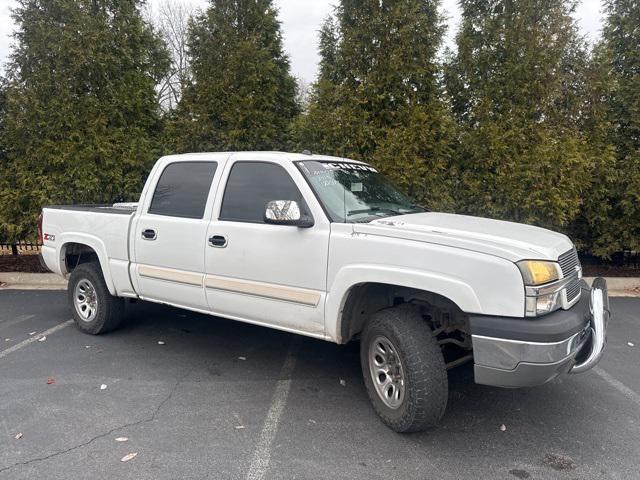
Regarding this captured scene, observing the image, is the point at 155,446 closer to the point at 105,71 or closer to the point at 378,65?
the point at 378,65

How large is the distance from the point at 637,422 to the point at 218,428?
3.14m

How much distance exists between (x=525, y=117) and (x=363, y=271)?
5.62 meters

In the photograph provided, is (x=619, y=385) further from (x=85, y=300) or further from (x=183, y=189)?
(x=85, y=300)

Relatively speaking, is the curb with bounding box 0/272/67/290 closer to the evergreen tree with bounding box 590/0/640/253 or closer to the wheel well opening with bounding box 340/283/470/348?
the wheel well opening with bounding box 340/283/470/348

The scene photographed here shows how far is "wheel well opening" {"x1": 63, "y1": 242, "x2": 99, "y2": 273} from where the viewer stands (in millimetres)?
5407

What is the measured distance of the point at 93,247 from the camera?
4965 mm

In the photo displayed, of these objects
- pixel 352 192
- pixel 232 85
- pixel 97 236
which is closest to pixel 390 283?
pixel 352 192

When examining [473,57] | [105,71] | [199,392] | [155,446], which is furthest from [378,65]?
[155,446]

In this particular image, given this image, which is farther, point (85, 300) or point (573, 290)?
point (85, 300)

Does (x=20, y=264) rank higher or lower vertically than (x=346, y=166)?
lower

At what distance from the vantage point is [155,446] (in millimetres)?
2996

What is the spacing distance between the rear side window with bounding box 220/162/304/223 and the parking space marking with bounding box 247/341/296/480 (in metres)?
1.49

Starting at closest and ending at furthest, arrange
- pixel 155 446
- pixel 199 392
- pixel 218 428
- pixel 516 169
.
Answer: pixel 155 446 → pixel 218 428 → pixel 199 392 → pixel 516 169

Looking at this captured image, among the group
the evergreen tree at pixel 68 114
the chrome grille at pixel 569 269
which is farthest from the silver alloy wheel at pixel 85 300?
the chrome grille at pixel 569 269
